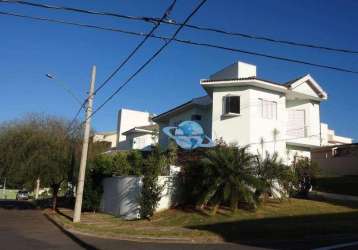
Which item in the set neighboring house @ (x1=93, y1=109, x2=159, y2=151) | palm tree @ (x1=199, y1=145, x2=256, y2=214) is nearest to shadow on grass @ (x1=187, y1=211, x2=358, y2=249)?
palm tree @ (x1=199, y1=145, x2=256, y2=214)

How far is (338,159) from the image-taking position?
38531mm

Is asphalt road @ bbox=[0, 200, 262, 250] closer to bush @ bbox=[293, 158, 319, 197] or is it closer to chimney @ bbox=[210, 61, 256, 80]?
bush @ bbox=[293, 158, 319, 197]

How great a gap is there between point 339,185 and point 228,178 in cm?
1355

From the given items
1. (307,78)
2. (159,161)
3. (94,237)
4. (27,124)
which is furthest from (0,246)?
(307,78)

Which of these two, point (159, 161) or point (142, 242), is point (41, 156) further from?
point (142, 242)

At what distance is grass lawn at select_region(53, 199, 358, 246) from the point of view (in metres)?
15.6

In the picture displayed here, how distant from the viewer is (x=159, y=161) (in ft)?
76.8

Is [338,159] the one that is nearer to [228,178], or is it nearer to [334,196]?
[334,196]

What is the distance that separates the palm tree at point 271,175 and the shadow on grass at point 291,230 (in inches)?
121

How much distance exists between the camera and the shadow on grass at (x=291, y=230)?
46.7ft

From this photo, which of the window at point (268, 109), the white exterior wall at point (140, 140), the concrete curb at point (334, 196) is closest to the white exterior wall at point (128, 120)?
the white exterior wall at point (140, 140)

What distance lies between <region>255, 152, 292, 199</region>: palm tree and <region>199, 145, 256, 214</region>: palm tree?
613 millimetres

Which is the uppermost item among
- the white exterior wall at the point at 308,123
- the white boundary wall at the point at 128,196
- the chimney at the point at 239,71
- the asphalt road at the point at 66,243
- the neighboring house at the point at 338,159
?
the chimney at the point at 239,71

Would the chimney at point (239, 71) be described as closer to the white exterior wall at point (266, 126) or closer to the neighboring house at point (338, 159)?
the white exterior wall at point (266, 126)
